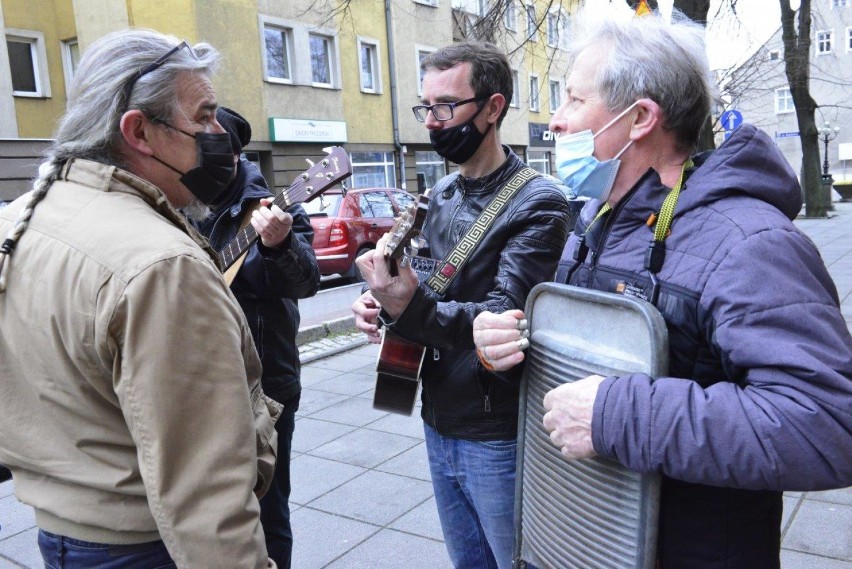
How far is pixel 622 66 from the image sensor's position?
1.47 meters

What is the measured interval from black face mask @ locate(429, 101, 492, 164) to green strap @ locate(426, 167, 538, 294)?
0.22 m

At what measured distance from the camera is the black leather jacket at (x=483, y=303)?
1931 mm

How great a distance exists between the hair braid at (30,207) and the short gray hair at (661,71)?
1.22 m

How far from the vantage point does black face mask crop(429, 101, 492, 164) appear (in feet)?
7.43

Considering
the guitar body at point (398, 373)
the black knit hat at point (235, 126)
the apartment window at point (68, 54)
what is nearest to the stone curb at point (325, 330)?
the black knit hat at point (235, 126)

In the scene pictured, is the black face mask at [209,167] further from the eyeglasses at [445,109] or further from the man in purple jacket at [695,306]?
the man in purple jacket at [695,306]

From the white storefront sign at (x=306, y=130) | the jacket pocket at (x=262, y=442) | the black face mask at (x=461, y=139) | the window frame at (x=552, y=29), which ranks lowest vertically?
the jacket pocket at (x=262, y=442)

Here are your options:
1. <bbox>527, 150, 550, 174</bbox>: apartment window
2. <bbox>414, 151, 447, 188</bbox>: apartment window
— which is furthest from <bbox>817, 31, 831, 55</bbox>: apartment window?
<bbox>414, 151, 447, 188</bbox>: apartment window

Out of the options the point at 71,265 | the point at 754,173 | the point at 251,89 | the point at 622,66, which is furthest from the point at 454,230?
the point at 251,89

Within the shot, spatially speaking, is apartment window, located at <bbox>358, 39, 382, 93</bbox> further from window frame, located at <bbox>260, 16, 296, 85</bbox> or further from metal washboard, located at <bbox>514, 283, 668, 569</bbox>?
metal washboard, located at <bbox>514, 283, 668, 569</bbox>

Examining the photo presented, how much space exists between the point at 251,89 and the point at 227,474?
1767 cm

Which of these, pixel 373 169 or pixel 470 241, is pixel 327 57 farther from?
pixel 470 241

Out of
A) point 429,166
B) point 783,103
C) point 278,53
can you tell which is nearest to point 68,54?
point 278,53

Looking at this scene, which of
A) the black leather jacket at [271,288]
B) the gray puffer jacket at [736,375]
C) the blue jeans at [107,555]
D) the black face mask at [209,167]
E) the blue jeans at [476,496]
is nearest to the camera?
the gray puffer jacket at [736,375]
